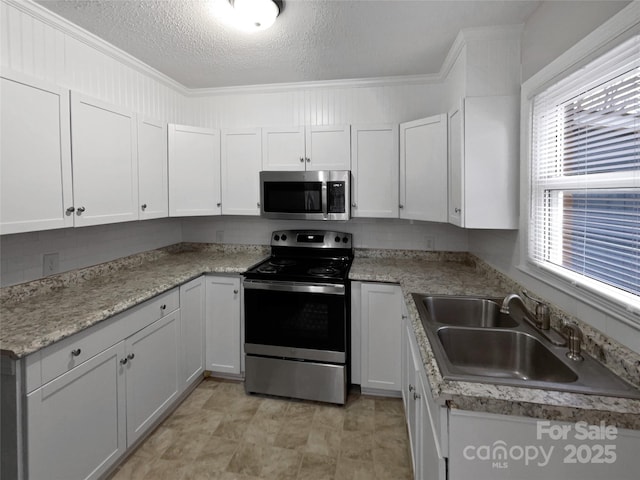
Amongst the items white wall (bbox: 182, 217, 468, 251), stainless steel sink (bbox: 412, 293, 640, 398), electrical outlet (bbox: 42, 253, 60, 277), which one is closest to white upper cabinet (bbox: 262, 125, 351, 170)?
white wall (bbox: 182, 217, 468, 251)

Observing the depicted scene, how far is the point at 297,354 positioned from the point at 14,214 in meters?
1.83

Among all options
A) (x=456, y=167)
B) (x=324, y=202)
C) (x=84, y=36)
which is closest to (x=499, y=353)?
(x=456, y=167)

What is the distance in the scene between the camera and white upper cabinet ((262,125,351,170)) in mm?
2730

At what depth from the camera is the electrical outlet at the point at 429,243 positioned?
2.90 m

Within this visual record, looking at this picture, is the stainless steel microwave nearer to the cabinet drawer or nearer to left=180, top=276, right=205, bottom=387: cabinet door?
left=180, top=276, right=205, bottom=387: cabinet door

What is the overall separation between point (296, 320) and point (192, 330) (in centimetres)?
82

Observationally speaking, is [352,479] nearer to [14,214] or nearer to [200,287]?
[200,287]

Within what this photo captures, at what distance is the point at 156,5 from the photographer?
1.71 meters

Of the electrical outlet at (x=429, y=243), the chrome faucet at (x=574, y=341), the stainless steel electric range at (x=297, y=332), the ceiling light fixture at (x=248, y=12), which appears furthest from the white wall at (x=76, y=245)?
the chrome faucet at (x=574, y=341)

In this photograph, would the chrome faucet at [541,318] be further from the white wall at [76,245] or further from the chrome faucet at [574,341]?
the white wall at [76,245]

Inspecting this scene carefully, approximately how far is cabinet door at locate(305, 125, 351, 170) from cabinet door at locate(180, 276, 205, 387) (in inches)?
54.2

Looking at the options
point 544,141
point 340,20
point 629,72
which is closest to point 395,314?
point 544,141

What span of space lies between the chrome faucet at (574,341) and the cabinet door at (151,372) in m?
2.12

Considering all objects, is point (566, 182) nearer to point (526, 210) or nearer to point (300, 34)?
point (526, 210)
